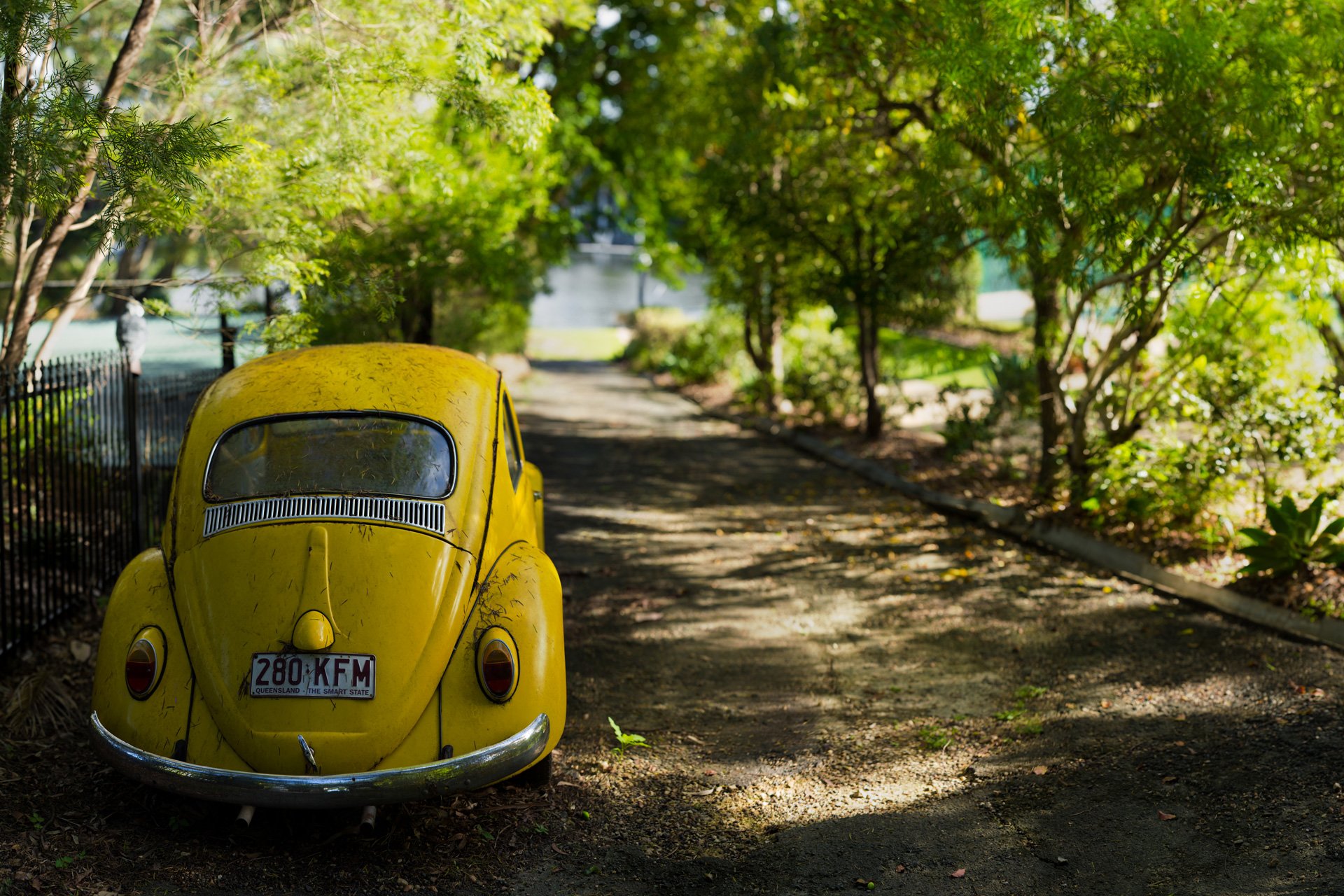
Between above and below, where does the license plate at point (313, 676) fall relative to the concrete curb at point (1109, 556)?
above

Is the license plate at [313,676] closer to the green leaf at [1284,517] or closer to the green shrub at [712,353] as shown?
the green leaf at [1284,517]

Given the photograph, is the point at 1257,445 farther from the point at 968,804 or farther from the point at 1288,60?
the point at 968,804

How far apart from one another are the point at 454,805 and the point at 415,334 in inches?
401

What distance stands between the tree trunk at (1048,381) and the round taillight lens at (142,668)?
807 cm

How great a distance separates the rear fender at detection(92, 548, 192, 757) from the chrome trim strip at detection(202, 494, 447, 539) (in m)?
0.35

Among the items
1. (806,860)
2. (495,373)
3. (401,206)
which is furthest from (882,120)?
(806,860)

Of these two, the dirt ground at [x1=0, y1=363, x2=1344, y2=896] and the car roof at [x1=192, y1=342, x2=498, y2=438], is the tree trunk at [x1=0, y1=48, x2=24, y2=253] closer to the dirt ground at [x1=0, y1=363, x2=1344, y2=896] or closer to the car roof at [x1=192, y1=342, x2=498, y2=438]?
the car roof at [x1=192, y1=342, x2=498, y2=438]

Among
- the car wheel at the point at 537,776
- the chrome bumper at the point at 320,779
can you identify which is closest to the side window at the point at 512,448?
the car wheel at the point at 537,776

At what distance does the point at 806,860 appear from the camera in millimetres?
4191

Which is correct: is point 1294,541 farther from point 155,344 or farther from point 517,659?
point 155,344

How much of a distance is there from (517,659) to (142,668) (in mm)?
1451

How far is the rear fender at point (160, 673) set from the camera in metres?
4.08

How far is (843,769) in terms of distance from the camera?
16.5ft

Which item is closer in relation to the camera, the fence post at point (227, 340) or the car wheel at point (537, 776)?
the car wheel at point (537, 776)
